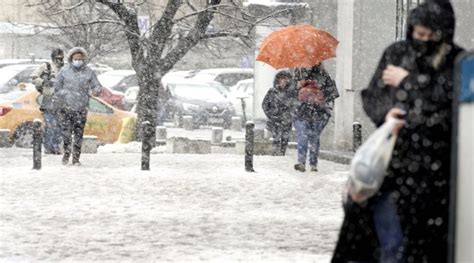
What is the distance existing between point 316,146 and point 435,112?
12.0 meters

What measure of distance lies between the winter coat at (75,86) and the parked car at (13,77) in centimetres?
1159

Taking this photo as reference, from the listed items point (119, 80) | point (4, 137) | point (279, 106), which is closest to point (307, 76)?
point (279, 106)

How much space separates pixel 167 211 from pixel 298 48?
6.74 m

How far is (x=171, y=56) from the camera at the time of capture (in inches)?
951

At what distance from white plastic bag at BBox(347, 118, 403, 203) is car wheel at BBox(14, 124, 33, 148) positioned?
18.3m

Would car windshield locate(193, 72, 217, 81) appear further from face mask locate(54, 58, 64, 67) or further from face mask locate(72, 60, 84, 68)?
face mask locate(72, 60, 84, 68)

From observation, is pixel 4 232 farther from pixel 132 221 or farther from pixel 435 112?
pixel 435 112

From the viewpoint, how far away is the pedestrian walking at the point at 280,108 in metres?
22.9

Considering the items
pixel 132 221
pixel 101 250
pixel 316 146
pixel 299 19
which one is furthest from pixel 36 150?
pixel 299 19

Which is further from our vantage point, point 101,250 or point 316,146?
point 316,146

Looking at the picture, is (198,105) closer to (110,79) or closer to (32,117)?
(110,79)

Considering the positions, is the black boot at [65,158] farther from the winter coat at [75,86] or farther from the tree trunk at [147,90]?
the tree trunk at [147,90]

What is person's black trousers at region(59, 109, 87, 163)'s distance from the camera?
59.2 feet

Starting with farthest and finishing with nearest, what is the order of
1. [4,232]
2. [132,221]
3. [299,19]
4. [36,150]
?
[299,19] < [36,150] < [132,221] < [4,232]
